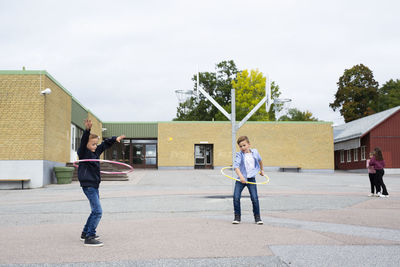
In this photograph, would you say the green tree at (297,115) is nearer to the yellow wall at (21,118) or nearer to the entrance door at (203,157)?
the entrance door at (203,157)

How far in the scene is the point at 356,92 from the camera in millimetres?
55719

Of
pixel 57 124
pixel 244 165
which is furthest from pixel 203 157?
pixel 244 165

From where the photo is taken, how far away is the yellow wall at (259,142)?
36.6 metres

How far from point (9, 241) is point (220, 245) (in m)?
3.28

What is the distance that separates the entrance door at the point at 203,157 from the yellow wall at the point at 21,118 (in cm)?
1850

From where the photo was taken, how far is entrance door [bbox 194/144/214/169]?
122ft

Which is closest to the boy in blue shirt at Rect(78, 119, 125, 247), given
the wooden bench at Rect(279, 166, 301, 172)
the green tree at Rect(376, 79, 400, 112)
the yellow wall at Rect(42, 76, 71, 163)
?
the yellow wall at Rect(42, 76, 71, 163)

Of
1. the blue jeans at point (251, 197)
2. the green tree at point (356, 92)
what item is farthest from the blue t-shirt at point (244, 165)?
the green tree at point (356, 92)

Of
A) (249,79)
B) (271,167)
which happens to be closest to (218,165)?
(271,167)

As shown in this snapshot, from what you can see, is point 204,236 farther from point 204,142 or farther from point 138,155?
point 138,155

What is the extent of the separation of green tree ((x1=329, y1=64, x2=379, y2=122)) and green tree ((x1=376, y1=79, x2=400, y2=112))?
1094mm

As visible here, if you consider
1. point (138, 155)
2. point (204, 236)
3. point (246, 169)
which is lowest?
point (204, 236)

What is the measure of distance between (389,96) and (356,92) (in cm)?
464

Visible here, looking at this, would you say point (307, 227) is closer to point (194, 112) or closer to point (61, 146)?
point (61, 146)
